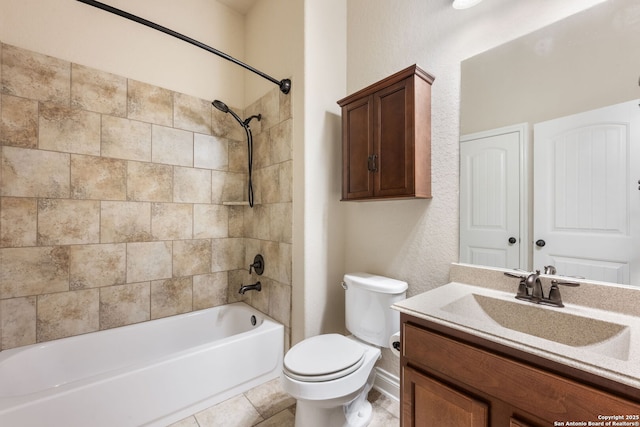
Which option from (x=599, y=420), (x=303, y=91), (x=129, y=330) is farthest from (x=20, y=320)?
(x=599, y=420)

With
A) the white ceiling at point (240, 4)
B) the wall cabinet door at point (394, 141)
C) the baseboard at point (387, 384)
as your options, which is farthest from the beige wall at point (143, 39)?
the baseboard at point (387, 384)

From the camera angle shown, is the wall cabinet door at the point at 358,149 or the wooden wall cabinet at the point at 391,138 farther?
the wall cabinet door at the point at 358,149

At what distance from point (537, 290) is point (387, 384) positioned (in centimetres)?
113

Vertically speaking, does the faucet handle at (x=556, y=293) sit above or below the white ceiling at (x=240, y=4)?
below

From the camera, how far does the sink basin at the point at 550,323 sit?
81 cm

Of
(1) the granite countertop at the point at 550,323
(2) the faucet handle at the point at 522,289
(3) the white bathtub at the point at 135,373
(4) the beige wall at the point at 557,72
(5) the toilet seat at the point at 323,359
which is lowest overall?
(3) the white bathtub at the point at 135,373

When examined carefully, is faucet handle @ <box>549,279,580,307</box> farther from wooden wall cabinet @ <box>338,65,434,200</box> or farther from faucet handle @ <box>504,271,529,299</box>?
wooden wall cabinet @ <box>338,65,434,200</box>

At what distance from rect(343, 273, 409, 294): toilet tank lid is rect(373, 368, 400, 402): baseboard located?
2.11ft

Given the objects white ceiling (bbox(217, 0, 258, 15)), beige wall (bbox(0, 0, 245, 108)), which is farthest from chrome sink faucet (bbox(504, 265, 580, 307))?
white ceiling (bbox(217, 0, 258, 15))

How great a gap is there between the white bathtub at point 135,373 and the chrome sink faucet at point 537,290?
1.49m

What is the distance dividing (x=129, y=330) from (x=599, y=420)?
237 centimetres

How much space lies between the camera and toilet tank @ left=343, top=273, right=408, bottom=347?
1.49 meters

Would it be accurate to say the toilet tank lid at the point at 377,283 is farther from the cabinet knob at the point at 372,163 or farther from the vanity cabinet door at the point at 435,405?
the cabinet knob at the point at 372,163

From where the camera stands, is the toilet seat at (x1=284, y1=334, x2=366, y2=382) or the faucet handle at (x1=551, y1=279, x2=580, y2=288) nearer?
the faucet handle at (x1=551, y1=279, x2=580, y2=288)
